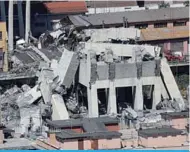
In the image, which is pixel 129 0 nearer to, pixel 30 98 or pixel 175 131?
pixel 30 98

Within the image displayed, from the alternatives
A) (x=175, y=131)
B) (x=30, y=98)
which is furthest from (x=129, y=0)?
(x=175, y=131)

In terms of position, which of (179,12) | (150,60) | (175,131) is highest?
(179,12)

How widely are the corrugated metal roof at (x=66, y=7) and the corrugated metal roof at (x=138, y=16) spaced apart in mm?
2674

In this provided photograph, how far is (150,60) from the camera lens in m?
19.2

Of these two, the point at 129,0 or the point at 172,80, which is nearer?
the point at 172,80

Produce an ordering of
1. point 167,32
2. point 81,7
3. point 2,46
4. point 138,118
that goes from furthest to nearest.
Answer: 1. point 81,7
2. point 167,32
3. point 2,46
4. point 138,118

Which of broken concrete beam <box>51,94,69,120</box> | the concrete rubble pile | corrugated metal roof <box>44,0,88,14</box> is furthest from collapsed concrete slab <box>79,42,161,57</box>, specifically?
corrugated metal roof <box>44,0,88,14</box>

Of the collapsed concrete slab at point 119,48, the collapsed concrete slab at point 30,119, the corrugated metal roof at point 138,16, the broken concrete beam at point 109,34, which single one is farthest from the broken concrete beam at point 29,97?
the corrugated metal roof at point 138,16

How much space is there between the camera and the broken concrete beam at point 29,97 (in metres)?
18.8

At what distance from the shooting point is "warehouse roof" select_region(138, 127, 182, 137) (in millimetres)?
16250

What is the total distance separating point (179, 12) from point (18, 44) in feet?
13.9

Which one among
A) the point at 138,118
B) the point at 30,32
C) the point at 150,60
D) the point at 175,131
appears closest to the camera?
the point at 175,131

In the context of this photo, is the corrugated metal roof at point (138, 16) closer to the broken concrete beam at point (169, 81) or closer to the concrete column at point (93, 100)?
the broken concrete beam at point (169, 81)

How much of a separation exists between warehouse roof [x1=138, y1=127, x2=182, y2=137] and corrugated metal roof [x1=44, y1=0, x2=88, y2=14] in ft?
31.0
